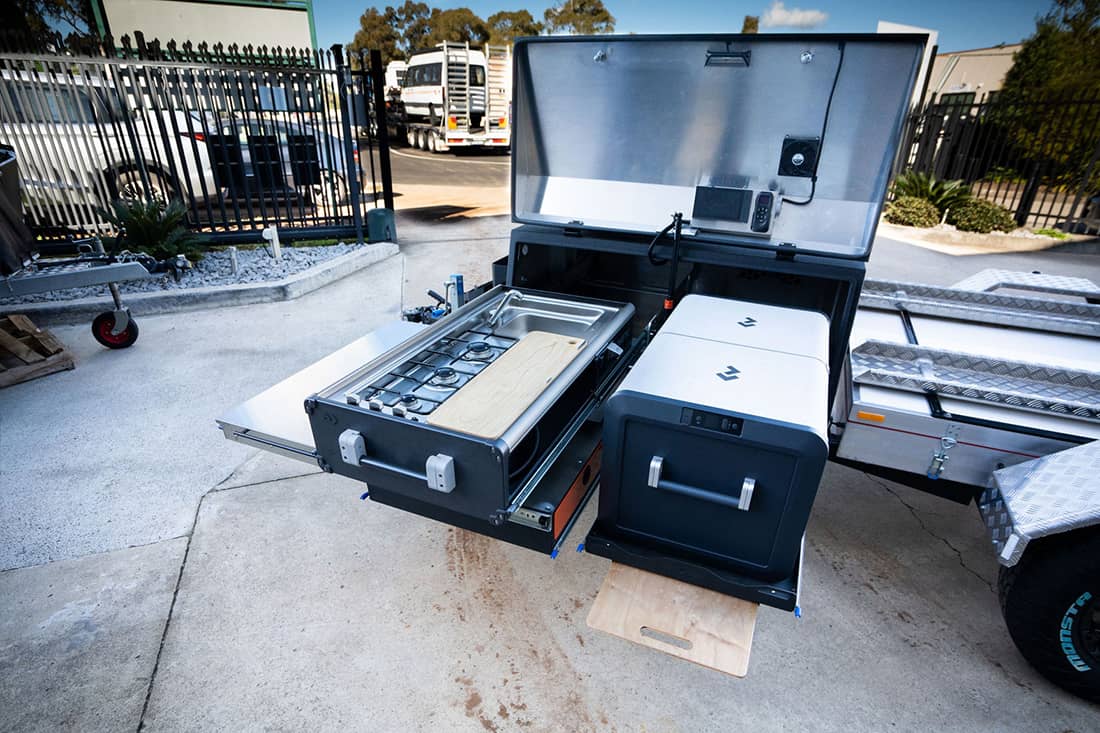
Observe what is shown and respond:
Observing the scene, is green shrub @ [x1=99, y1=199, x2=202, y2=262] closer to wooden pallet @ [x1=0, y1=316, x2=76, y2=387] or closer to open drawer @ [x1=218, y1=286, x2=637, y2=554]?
wooden pallet @ [x1=0, y1=316, x2=76, y2=387]

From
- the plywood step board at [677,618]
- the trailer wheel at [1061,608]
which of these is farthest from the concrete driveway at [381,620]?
the plywood step board at [677,618]

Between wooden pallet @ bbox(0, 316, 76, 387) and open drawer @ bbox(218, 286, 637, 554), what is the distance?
287cm

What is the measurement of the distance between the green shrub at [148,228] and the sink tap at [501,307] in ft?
15.0

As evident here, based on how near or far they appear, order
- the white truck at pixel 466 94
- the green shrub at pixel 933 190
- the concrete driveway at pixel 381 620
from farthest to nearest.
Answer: the white truck at pixel 466 94
the green shrub at pixel 933 190
the concrete driveway at pixel 381 620

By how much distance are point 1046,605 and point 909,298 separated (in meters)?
2.10

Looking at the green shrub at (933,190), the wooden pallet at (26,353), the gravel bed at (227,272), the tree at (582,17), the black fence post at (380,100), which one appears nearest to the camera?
the wooden pallet at (26,353)

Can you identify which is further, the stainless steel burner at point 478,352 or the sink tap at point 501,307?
the sink tap at point 501,307

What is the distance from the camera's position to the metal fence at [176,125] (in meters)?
5.75

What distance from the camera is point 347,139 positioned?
687 centimetres

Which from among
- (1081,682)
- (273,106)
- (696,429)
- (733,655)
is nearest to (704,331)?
(696,429)

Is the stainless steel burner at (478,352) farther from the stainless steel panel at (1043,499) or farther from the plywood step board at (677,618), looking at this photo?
the stainless steel panel at (1043,499)

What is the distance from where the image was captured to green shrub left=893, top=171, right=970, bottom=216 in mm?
9289

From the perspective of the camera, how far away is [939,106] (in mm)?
10445

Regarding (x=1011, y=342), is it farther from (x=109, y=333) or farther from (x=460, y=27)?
(x=460, y=27)
